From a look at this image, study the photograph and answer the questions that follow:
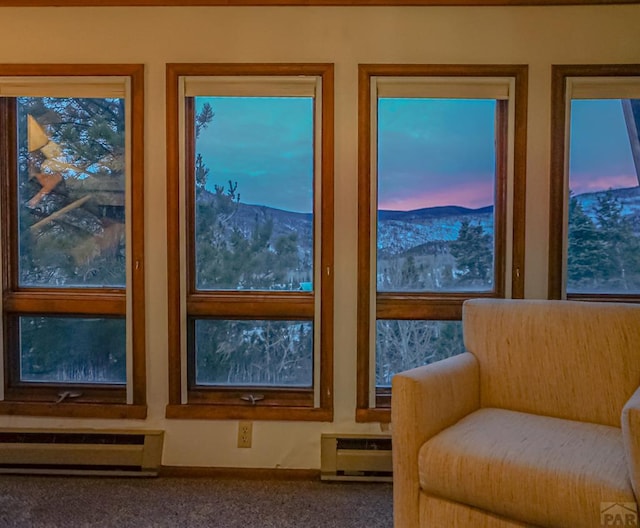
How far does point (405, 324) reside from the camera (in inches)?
94.6

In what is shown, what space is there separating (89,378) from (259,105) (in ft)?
5.53

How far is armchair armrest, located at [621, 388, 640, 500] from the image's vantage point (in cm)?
126

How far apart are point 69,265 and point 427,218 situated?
189cm

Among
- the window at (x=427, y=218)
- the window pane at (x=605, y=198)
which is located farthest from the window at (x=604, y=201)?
the window at (x=427, y=218)

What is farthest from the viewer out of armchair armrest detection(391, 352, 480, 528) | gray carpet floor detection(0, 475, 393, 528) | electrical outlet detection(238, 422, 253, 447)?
electrical outlet detection(238, 422, 253, 447)

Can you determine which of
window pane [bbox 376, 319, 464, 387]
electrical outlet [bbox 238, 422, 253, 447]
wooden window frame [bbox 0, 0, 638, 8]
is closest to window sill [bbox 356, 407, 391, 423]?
window pane [bbox 376, 319, 464, 387]

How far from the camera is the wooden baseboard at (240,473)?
2.29 m

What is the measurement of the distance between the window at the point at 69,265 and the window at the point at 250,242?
0.91ft

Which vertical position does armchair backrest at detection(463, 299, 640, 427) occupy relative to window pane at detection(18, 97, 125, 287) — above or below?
below

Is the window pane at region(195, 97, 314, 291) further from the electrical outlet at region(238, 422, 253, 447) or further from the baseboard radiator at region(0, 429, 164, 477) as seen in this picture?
the baseboard radiator at region(0, 429, 164, 477)

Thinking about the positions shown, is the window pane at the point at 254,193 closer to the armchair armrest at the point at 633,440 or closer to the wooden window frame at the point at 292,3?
the wooden window frame at the point at 292,3

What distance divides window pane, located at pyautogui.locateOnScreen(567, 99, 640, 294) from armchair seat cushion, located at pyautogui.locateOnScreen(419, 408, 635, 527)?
1.00 meters

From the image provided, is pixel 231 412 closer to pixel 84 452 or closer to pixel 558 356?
pixel 84 452

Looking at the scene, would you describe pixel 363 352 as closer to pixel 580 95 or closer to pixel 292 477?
pixel 292 477
